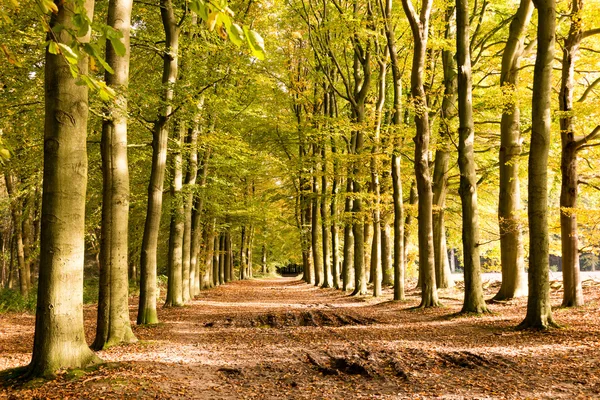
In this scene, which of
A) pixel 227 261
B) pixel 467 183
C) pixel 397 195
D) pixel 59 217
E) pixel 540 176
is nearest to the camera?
pixel 59 217

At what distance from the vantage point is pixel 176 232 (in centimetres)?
1588

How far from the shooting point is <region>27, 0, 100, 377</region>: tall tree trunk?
5.59 m

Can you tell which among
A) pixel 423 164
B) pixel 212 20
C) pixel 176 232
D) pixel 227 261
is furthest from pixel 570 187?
pixel 227 261

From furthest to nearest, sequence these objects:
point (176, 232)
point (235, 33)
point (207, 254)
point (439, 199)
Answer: point (207, 254) < point (439, 199) < point (176, 232) < point (235, 33)

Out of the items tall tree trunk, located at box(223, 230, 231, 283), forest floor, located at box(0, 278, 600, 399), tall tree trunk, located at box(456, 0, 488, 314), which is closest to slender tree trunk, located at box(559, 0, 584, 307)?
forest floor, located at box(0, 278, 600, 399)

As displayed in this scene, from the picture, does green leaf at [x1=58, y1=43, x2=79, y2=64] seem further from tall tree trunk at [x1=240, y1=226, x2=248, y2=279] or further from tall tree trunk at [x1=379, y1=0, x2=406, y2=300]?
tall tree trunk at [x1=240, y1=226, x2=248, y2=279]

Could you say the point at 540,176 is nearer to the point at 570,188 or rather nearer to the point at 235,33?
the point at 570,188

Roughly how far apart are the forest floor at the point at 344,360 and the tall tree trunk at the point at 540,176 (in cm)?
74

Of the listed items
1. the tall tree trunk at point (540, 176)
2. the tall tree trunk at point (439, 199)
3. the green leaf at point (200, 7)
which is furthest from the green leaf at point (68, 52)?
the tall tree trunk at point (439, 199)

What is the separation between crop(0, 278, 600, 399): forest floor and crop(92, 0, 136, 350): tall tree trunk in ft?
1.69

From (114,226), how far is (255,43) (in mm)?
7154

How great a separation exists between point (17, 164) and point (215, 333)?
8380 mm

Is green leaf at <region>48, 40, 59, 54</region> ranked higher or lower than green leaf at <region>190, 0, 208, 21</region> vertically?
lower

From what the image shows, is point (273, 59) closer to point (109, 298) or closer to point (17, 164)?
point (17, 164)
